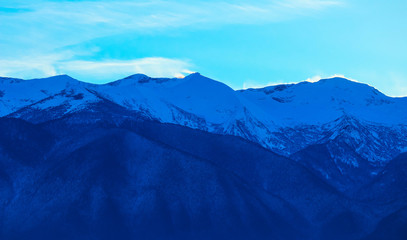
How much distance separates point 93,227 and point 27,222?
13466 millimetres

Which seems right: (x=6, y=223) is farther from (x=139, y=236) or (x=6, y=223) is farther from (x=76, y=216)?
(x=139, y=236)

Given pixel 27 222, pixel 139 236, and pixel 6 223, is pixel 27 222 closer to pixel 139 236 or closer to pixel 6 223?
pixel 6 223

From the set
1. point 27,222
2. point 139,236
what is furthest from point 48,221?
point 139,236

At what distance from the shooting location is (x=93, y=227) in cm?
19875

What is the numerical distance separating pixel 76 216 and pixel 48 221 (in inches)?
233

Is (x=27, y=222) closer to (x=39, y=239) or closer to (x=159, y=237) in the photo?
(x=39, y=239)

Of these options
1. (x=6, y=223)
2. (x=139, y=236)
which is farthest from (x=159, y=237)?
(x=6, y=223)

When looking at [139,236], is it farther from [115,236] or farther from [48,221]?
[48,221]

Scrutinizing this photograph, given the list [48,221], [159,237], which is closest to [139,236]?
[159,237]

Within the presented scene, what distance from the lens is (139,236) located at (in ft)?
656

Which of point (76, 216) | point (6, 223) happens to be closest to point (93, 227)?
point (76, 216)

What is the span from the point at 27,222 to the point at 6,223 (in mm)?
4563

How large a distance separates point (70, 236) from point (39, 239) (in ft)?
19.9

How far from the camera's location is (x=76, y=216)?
655 ft
